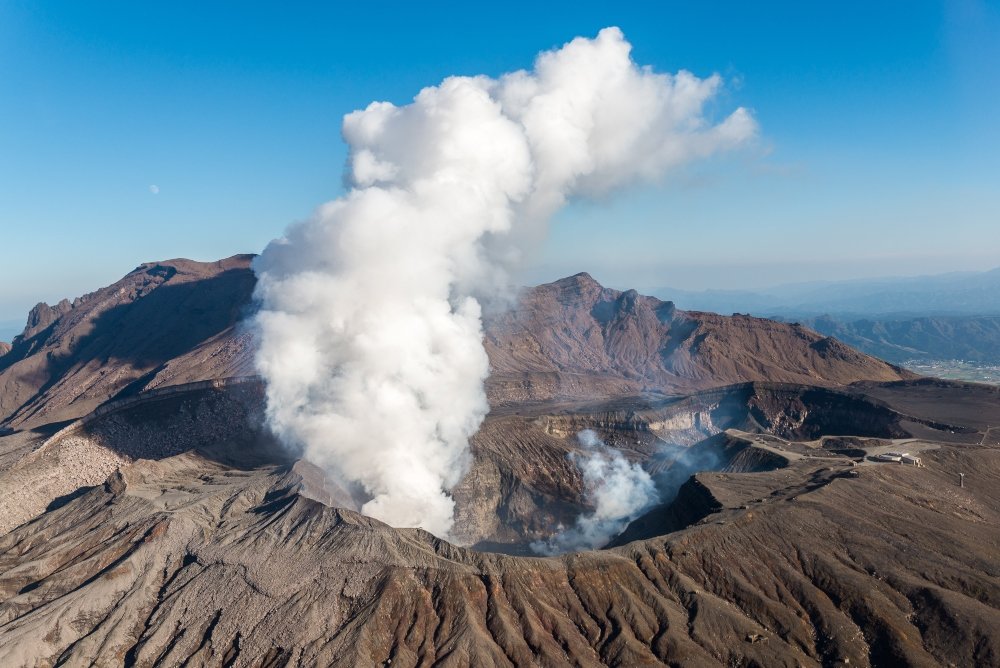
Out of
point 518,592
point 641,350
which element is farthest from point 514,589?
point 641,350

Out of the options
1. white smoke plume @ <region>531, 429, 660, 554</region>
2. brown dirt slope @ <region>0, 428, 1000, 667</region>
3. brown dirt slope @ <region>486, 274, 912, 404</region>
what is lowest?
white smoke plume @ <region>531, 429, 660, 554</region>

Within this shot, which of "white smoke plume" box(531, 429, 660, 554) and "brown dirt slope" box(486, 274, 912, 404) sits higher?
"brown dirt slope" box(486, 274, 912, 404)

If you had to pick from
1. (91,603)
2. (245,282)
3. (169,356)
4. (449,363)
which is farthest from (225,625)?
(245,282)

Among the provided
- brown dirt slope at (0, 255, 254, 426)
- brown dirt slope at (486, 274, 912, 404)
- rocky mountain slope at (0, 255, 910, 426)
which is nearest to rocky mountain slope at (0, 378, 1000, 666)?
brown dirt slope at (0, 255, 254, 426)

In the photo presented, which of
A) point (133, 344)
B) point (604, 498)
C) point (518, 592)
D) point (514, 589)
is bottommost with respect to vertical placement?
point (604, 498)

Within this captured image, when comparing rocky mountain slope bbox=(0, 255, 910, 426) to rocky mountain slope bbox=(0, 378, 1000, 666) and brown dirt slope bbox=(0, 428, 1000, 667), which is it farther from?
brown dirt slope bbox=(0, 428, 1000, 667)

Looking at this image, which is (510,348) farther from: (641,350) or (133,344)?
(133,344)
